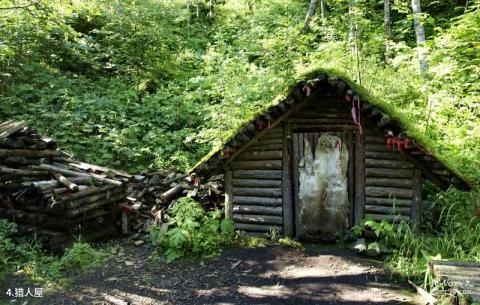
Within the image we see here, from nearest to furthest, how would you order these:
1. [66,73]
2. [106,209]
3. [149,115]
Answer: [106,209], [149,115], [66,73]

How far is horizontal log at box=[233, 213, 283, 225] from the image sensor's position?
8.86 m

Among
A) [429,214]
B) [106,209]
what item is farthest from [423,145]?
[106,209]

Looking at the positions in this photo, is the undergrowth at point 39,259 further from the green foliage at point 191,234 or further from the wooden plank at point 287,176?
the wooden plank at point 287,176

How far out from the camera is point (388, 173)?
27.2 ft

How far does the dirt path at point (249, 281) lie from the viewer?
6.55 meters

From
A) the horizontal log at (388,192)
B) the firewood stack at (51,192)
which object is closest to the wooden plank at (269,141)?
the horizontal log at (388,192)

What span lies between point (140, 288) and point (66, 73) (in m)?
12.9

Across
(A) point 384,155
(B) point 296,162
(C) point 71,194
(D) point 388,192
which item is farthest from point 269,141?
(C) point 71,194

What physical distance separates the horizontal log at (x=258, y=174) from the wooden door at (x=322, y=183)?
39cm

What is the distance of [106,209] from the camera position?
31.8 feet

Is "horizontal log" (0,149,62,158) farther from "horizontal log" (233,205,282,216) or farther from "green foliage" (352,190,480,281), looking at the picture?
"green foliage" (352,190,480,281)

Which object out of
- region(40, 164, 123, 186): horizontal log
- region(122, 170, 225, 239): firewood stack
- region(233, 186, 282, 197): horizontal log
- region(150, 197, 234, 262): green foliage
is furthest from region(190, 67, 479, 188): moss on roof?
region(40, 164, 123, 186): horizontal log

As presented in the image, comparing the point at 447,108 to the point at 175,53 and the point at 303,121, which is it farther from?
the point at 175,53

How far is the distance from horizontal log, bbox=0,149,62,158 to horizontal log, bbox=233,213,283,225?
16.4ft
